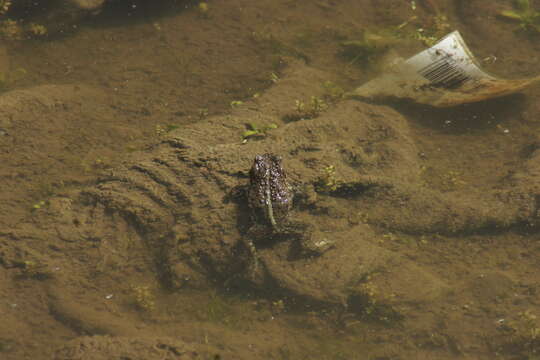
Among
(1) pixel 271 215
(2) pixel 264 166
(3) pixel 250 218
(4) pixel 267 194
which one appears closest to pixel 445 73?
(2) pixel 264 166

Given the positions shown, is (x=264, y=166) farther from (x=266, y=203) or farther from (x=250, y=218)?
(x=250, y=218)

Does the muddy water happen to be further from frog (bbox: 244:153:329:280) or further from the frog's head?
the frog's head

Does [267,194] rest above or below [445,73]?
below

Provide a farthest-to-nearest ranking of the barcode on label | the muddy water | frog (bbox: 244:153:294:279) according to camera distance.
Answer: the barcode on label < frog (bbox: 244:153:294:279) < the muddy water

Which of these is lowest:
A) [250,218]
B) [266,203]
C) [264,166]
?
[250,218]

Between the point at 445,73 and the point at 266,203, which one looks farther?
the point at 445,73

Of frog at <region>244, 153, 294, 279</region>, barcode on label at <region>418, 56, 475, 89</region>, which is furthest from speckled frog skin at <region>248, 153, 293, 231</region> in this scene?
barcode on label at <region>418, 56, 475, 89</region>
